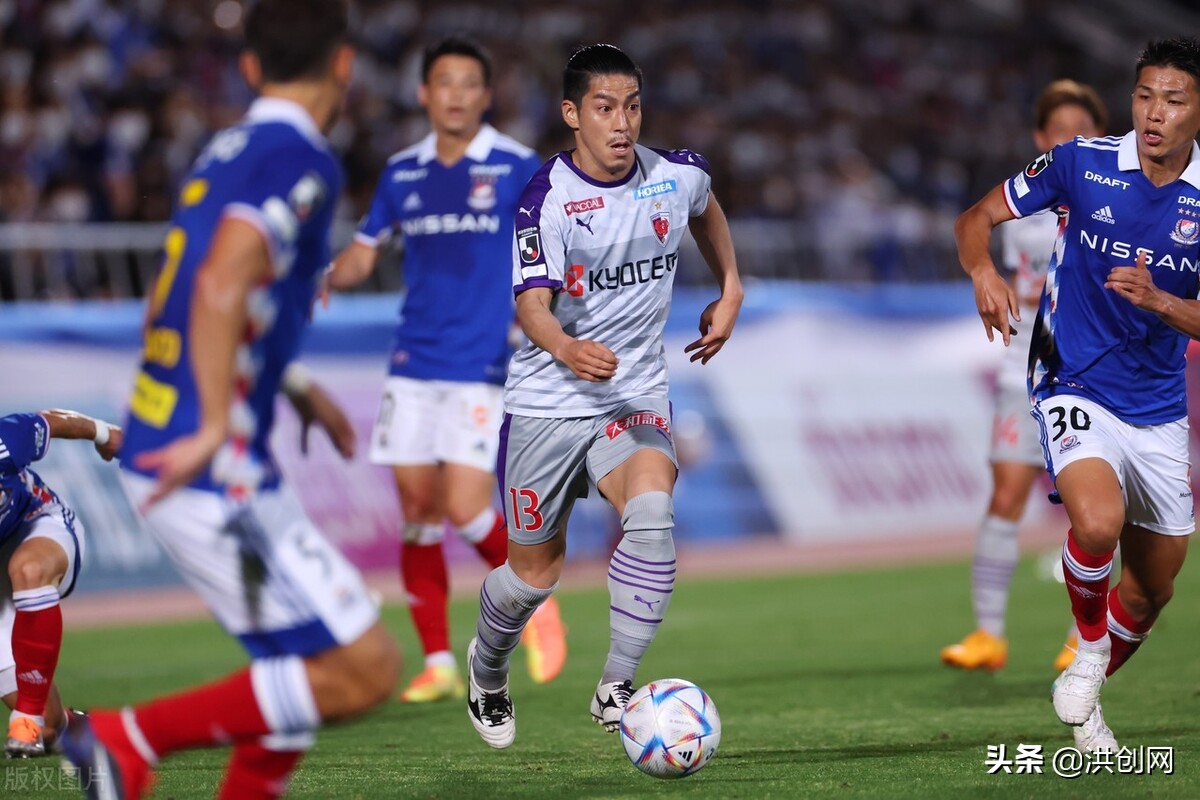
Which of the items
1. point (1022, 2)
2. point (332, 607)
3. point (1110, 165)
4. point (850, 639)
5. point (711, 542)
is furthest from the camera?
point (1022, 2)

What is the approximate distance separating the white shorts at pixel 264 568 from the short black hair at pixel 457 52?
185 inches

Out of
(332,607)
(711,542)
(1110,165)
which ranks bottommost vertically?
(711,542)

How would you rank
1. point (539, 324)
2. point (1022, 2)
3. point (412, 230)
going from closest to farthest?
point (539, 324), point (412, 230), point (1022, 2)

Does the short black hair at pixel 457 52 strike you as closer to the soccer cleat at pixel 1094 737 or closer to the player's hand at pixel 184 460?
the soccer cleat at pixel 1094 737

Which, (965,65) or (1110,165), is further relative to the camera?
(965,65)

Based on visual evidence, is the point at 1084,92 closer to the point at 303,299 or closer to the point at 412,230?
the point at 412,230

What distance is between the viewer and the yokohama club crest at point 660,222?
6331 mm

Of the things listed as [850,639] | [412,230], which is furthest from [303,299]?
[850,639]

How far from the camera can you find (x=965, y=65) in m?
27.7

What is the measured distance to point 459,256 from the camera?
8.45 m

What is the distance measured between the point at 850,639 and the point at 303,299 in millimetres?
7037

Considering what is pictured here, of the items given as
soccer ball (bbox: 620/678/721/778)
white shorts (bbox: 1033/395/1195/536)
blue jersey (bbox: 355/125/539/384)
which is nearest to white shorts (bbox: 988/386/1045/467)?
white shorts (bbox: 1033/395/1195/536)

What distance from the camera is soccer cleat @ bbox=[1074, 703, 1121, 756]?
6055 mm

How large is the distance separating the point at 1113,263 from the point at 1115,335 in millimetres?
291
